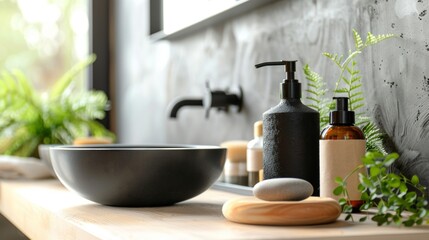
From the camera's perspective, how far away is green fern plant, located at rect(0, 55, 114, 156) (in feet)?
7.85

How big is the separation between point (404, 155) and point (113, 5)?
1.94m

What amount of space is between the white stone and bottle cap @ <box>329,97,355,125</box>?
16 cm

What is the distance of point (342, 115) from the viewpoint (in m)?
1.09

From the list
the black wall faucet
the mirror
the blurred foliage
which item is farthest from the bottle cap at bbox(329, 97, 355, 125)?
the blurred foliage

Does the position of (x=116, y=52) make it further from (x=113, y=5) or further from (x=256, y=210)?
(x=256, y=210)

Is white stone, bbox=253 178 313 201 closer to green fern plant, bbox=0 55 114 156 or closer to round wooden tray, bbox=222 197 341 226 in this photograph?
round wooden tray, bbox=222 197 341 226

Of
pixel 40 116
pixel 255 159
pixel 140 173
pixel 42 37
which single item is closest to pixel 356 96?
pixel 255 159

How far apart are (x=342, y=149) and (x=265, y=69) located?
675mm

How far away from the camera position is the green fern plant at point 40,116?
7.85 feet

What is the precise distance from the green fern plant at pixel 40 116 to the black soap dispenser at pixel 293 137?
137cm

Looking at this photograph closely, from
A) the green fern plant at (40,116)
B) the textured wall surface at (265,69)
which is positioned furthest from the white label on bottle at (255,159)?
the green fern plant at (40,116)

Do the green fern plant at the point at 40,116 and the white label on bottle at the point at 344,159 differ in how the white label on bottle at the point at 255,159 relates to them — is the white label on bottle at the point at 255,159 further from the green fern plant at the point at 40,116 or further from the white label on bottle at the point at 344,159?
the green fern plant at the point at 40,116

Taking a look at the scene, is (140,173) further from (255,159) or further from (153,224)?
(255,159)

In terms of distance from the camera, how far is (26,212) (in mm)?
1454
